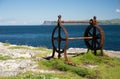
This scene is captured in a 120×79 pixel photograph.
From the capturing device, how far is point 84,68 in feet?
48.7

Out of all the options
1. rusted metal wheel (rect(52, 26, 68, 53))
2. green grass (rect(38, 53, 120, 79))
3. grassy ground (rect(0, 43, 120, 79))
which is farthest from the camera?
rusted metal wheel (rect(52, 26, 68, 53))

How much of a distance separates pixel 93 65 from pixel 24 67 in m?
4.10

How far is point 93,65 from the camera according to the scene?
52.8 feet

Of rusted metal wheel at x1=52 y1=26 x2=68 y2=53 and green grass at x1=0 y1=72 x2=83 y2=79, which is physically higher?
rusted metal wheel at x1=52 y1=26 x2=68 y2=53

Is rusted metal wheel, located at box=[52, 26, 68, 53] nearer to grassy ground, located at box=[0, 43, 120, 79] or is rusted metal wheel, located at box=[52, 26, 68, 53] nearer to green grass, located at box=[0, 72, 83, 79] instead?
grassy ground, located at box=[0, 43, 120, 79]

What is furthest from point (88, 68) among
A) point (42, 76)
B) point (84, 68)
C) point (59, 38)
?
point (42, 76)

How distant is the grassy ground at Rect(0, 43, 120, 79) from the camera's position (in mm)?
13514

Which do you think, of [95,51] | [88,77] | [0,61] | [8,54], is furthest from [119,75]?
[8,54]

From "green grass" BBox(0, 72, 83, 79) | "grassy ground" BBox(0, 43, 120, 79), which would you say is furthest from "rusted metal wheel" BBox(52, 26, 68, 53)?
"green grass" BBox(0, 72, 83, 79)

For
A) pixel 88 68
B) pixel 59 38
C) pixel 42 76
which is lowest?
pixel 88 68

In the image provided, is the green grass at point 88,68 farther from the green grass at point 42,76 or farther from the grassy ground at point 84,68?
the green grass at point 42,76

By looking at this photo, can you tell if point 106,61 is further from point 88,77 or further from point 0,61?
point 0,61

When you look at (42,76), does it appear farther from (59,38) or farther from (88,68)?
(59,38)

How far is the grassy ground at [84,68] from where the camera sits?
44.3 feet
